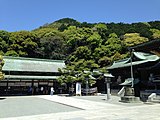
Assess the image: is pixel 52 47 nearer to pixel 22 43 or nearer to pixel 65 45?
pixel 65 45

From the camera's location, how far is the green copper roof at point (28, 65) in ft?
121

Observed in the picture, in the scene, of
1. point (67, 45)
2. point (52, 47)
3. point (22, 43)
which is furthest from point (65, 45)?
point (22, 43)

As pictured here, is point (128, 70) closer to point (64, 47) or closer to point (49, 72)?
point (49, 72)

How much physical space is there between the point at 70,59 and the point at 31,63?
56.1 ft

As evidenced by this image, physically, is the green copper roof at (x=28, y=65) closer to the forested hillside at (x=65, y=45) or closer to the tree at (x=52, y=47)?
the forested hillside at (x=65, y=45)

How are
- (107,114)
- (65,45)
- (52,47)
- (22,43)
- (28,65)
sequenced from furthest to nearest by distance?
(65,45)
(52,47)
(22,43)
(28,65)
(107,114)

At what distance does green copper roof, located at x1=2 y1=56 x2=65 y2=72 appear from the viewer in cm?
3703

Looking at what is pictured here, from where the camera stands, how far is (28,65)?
127 feet

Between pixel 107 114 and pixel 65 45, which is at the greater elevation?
pixel 65 45

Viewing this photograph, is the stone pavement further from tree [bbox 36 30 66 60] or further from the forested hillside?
tree [bbox 36 30 66 60]

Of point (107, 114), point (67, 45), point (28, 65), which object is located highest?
point (67, 45)

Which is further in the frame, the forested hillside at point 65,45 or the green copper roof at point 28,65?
the forested hillside at point 65,45

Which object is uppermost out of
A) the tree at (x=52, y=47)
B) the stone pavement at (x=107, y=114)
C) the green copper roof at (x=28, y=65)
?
the tree at (x=52, y=47)

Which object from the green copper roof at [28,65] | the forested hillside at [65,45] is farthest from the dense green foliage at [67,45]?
the green copper roof at [28,65]
